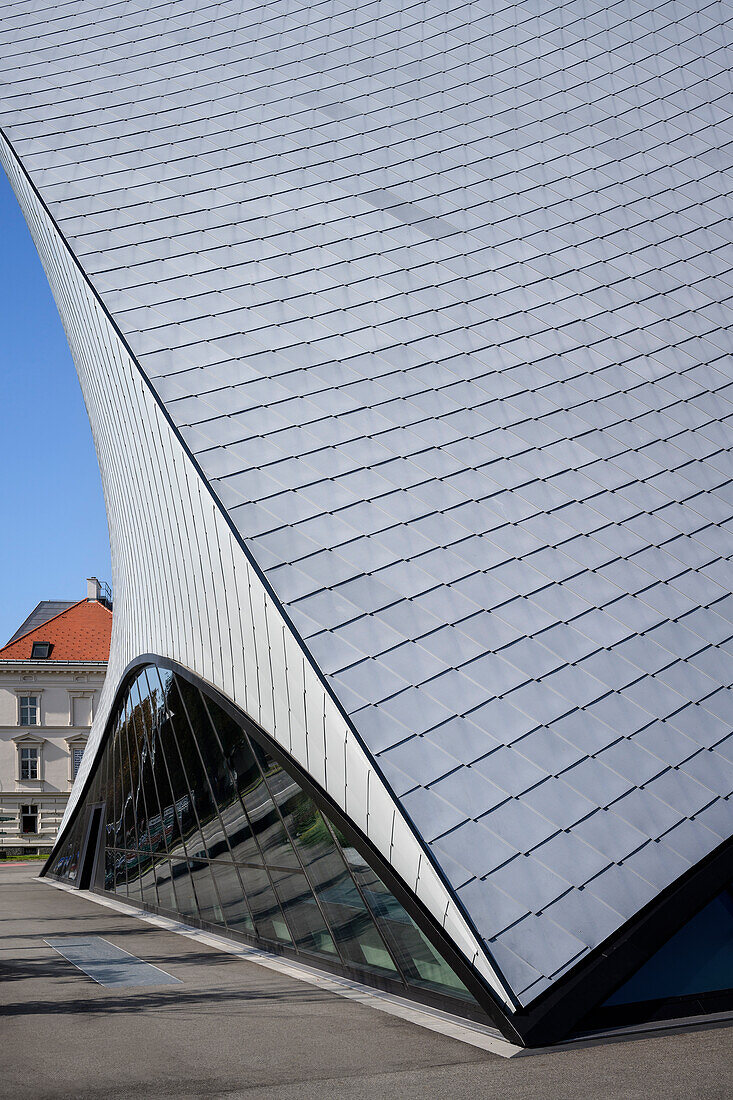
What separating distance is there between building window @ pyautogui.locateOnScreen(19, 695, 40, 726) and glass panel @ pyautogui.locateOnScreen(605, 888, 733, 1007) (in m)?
48.3

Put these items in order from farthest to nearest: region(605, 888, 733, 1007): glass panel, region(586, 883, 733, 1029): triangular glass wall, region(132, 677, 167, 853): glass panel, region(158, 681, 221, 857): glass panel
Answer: region(132, 677, 167, 853): glass panel
region(158, 681, 221, 857): glass panel
region(605, 888, 733, 1007): glass panel
region(586, 883, 733, 1029): triangular glass wall

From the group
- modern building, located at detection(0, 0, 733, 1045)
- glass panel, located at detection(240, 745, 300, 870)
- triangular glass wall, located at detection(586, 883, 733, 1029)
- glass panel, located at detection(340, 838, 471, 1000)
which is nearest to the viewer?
triangular glass wall, located at detection(586, 883, 733, 1029)

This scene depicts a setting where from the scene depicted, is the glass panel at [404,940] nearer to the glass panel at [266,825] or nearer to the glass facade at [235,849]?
the glass facade at [235,849]

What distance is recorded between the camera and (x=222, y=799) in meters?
12.7

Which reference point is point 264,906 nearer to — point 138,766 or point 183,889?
point 183,889

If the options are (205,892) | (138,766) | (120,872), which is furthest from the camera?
(120,872)

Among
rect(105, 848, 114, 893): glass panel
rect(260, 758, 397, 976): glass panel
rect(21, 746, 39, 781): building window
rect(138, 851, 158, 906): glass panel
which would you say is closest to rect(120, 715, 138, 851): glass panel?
rect(138, 851, 158, 906): glass panel

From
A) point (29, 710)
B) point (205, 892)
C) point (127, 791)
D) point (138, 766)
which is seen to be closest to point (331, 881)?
point (205, 892)

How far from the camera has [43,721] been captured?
51562 mm

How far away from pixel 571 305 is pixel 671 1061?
10363 mm

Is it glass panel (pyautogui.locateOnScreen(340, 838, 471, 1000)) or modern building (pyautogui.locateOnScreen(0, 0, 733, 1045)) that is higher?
modern building (pyautogui.locateOnScreen(0, 0, 733, 1045))

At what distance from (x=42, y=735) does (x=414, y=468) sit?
45158 millimetres

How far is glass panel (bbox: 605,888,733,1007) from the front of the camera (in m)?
7.86

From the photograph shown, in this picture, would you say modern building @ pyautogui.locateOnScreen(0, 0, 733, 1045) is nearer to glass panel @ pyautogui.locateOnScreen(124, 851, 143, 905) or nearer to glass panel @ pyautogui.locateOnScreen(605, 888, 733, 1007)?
glass panel @ pyautogui.locateOnScreen(605, 888, 733, 1007)
